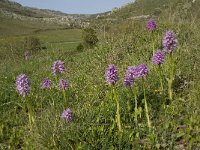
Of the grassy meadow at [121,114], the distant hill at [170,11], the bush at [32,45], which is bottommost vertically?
the bush at [32,45]

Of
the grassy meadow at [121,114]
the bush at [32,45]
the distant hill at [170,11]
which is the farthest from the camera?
the bush at [32,45]

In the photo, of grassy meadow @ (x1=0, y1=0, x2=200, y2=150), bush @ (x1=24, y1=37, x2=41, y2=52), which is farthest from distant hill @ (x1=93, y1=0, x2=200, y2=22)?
bush @ (x1=24, y1=37, x2=41, y2=52)

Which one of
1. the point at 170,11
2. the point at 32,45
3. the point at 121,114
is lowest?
the point at 32,45

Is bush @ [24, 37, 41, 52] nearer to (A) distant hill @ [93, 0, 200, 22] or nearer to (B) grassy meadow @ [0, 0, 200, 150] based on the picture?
(A) distant hill @ [93, 0, 200, 22]

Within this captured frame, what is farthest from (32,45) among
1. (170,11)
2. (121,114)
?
(121,114)

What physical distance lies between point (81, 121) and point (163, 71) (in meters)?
2.45

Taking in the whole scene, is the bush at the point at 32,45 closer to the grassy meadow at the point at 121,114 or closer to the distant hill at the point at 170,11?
the distant hill at the point at 170,11

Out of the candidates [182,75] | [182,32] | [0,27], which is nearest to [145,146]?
[182,75]

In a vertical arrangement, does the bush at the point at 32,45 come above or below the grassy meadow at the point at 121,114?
below

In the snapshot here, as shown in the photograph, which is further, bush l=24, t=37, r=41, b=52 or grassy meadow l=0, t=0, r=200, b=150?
bush l=24, t=37, r=41, b=52

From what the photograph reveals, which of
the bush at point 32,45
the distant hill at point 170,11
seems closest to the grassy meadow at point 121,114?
the distant hill at point 170,11

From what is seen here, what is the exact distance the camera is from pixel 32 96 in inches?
366

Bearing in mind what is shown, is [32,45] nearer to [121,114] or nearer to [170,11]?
[170,11]

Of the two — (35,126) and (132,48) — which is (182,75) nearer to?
(35,126)
